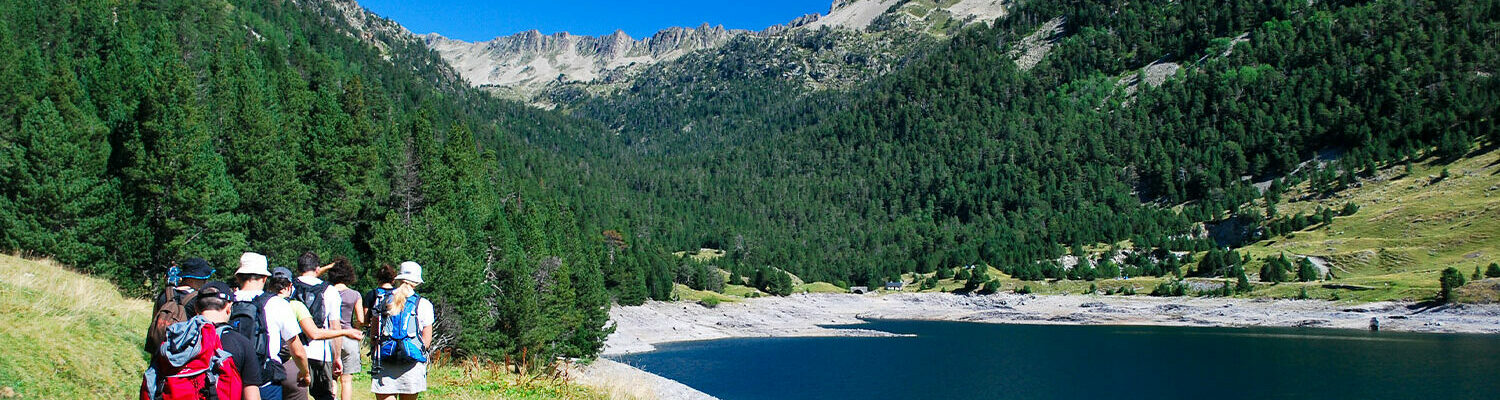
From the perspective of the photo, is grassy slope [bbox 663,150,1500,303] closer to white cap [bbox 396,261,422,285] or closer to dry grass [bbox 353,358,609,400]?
dry grass [bbox 353,358,609,400]

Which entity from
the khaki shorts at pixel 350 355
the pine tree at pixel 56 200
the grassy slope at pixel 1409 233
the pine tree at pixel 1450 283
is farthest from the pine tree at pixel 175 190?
the grassy slope at pixel 1409 233

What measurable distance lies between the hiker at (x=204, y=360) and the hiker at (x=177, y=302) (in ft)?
3.40

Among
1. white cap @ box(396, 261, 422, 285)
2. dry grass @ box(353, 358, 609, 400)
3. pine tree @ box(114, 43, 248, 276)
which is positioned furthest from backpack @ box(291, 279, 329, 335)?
pine tree @ box(114, 43, 248, 276)

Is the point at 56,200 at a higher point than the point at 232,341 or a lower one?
higher

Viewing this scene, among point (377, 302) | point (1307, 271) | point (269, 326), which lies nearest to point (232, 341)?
point (269, 326)

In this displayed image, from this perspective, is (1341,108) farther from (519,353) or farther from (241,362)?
(241,362)

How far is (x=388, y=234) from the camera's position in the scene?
42062 mm

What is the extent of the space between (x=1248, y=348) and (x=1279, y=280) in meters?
41.9

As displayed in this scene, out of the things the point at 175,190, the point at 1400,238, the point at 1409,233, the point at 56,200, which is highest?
the point at 1409,233

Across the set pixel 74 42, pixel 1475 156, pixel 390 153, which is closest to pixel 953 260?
pixel 1475 156

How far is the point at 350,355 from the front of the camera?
1176cm

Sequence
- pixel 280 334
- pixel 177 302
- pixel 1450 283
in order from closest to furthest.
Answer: pixel 280 334, pixel 177 302, pixel 1450 283

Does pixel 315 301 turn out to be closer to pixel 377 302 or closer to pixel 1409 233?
pixel 377 302

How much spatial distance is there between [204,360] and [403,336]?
291cm
